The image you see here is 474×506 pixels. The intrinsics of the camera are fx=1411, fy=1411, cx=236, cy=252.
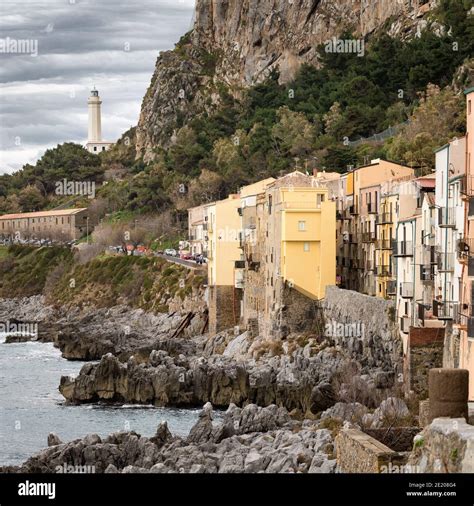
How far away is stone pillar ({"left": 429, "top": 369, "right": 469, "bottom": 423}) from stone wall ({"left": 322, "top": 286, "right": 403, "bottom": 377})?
1973cm

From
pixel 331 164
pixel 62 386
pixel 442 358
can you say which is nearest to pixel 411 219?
pixel 442 358

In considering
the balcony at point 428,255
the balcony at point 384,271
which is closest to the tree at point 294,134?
the balcony at point 384,271

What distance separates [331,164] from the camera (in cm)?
9406

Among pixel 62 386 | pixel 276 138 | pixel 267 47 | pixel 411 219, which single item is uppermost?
pixel 267 47

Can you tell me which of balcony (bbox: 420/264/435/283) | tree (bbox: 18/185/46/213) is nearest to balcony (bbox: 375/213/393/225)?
balcony (bbox: 420/264/435/283)

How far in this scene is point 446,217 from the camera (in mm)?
42156

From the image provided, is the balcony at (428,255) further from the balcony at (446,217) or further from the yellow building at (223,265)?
the yellow building at (223,265)

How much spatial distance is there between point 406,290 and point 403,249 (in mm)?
3334

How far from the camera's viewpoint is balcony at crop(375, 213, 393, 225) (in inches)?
2372

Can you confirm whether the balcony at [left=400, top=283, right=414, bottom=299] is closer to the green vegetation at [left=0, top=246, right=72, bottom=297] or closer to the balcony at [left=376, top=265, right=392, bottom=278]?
the balcony at [left=376, top=265, right=392, bottom=278]

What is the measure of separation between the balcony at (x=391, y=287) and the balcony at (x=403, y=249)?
1223 mm

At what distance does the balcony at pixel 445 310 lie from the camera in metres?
40.6
